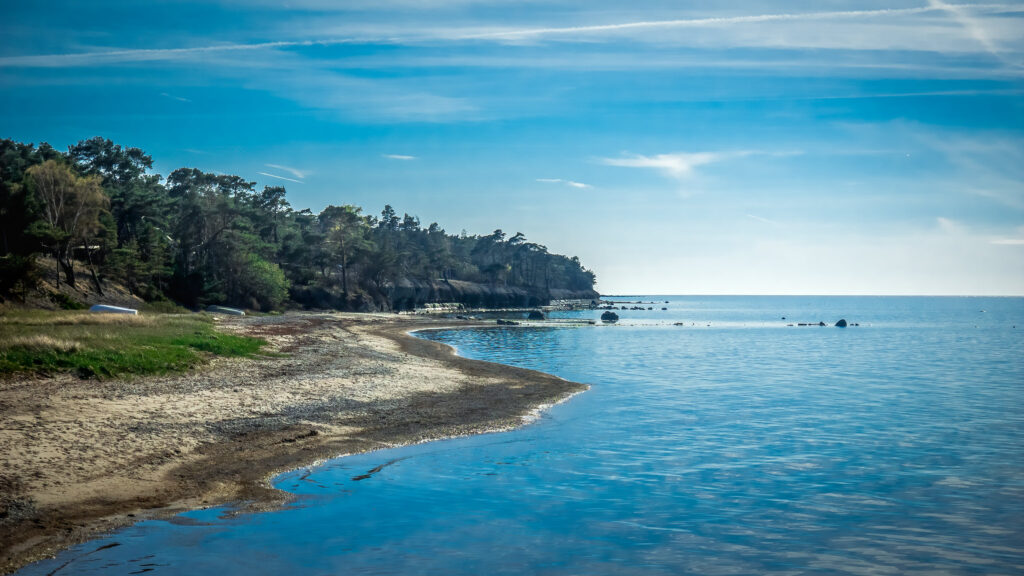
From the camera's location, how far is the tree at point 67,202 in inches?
2397

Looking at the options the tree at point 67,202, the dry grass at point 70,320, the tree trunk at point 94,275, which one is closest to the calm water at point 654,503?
the dry grass at point 70,320

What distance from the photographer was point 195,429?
675 inches

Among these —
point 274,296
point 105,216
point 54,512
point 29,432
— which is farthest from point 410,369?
point 274,296

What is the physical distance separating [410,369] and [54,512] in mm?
22402

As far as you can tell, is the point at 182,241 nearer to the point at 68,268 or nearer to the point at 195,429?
the point at 68,268

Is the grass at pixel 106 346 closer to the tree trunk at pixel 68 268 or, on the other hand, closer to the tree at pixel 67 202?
the tree trunk at pixel 68 268

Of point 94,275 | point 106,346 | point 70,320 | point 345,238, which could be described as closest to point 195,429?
point 106,346

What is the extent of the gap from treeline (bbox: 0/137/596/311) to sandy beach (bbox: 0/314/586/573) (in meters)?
35.6

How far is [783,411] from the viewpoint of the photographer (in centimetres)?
2766

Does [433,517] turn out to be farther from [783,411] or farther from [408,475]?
[783,411]

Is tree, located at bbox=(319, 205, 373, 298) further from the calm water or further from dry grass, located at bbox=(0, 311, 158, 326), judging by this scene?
the calm water

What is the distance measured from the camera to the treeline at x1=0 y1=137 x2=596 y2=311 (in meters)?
59.0

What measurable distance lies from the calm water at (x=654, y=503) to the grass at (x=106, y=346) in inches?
442

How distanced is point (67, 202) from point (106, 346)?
156 ft
